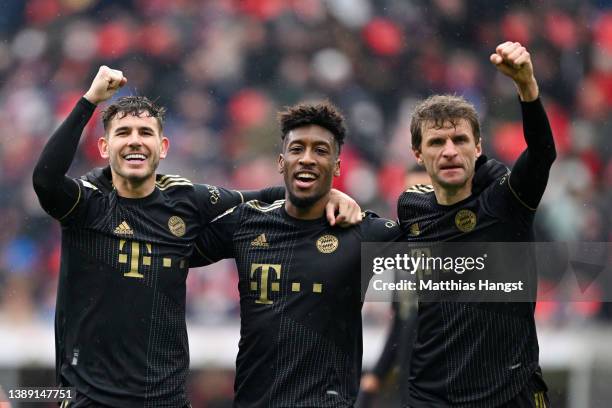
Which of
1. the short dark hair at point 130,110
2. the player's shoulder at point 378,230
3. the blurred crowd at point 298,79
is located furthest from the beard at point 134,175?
the blurred crowd at point 298,79

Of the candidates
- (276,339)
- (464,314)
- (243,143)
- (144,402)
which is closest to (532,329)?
(464,314)

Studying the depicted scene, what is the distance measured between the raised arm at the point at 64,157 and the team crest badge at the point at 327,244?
3.44 feet

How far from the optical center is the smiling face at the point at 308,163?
3988 millimetres

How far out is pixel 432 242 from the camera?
3.89 meters

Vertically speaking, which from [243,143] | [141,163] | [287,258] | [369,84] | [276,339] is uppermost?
[369,84]

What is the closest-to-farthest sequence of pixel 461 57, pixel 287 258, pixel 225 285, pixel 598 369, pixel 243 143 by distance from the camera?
1. pixel 287 258
2. pixel 598 369
3. pixel 225 285
4. pixel 243 143
5. pixel 461 57

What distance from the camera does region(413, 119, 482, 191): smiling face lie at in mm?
3807

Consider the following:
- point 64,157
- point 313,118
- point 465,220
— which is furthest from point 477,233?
point 64,157

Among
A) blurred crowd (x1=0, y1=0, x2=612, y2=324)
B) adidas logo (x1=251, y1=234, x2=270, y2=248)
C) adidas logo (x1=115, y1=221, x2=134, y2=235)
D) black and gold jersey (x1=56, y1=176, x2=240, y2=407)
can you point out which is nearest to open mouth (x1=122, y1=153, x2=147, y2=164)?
black and gold jersey (x1=56, y1=176, x2=240, y2=407)

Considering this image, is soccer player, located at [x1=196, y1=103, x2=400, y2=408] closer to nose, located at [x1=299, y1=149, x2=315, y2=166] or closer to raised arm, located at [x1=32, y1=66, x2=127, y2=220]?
nose, located at [x1=299, y1=149, x2=315, y2=166]

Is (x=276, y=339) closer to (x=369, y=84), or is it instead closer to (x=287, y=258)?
(x=287, y=258)

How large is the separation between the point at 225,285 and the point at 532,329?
3.88m

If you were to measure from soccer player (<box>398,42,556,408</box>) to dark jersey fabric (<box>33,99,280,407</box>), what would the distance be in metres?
1.04

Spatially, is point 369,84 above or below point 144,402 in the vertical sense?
above
